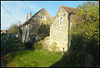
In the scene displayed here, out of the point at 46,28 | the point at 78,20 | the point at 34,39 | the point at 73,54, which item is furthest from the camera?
the point at 34,39

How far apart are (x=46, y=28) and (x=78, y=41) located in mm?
14774

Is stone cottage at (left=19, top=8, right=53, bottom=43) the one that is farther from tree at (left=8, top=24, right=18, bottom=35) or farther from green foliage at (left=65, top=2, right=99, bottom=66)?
tree at (left=8, top=24, right=18, bottom=35)

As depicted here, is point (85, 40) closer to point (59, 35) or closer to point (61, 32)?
point (61, 32)

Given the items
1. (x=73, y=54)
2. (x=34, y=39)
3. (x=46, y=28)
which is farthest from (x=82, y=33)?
(x=34, y=39)

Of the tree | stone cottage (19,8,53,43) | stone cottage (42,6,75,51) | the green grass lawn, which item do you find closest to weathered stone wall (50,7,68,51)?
stone cottage (42,6,75,51)

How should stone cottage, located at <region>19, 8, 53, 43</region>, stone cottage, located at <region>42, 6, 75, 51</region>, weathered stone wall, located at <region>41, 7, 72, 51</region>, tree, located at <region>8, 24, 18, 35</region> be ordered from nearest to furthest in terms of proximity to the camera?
stone cottage, located at <region>42, 6, 75, 51</region> → weathered stone wall, located at <region>41, 7, 72, 51</region> → stone cottage, located at <region>19, 8, 53, 43</region> → tree, located at <region>8, 24, 18, 35</region>

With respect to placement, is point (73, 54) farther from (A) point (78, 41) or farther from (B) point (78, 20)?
(B) point (78, 20)

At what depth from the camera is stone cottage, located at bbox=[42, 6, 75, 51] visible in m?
14.9

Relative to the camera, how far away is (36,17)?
83.8ft

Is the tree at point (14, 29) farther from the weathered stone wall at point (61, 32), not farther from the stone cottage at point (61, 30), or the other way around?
the weathered stone wall at point (61, 32)

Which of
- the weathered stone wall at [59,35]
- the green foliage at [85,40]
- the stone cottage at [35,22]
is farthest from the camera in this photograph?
the stone cottage at [35,22]

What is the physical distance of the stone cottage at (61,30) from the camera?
48.7 ft

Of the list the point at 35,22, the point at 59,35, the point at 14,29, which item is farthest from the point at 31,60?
the point at 14,29

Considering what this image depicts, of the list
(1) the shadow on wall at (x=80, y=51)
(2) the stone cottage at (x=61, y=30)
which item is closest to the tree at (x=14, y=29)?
(2) the stone cottage at (x=61, y=30)
